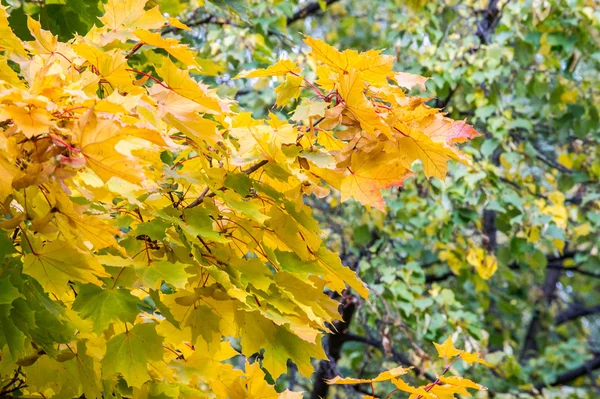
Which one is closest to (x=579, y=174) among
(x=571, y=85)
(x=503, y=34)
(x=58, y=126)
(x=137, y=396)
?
(x=571, y=85)

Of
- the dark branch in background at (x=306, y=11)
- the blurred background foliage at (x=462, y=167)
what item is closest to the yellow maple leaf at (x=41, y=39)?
the blurred background foliage at (x=462, y=167)

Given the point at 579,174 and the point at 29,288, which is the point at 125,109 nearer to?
the point at 29,288

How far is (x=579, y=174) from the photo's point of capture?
151 inches

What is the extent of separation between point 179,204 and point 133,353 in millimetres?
235

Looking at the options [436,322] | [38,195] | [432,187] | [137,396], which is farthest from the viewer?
[432,187]

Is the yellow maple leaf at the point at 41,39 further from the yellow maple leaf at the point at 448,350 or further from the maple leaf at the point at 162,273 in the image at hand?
the yellow maple leaf at the point at 448,350

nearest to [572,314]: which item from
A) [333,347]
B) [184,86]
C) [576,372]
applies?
[576,372]

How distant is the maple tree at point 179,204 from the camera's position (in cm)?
89

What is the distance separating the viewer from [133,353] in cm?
103

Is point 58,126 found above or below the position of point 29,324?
above

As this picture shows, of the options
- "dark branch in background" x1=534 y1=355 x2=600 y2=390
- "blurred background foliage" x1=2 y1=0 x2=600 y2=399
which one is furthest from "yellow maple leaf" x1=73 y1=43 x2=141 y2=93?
"dark branch in background" x1=534 y1=355 x2=600 y2=390

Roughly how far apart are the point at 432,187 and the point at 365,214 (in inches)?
13.9

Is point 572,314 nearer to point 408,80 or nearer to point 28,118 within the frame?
point 408,80

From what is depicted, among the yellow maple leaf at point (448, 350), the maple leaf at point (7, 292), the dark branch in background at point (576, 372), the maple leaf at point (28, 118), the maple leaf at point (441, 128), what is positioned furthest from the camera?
the dark branch in background at point (576, 372)
